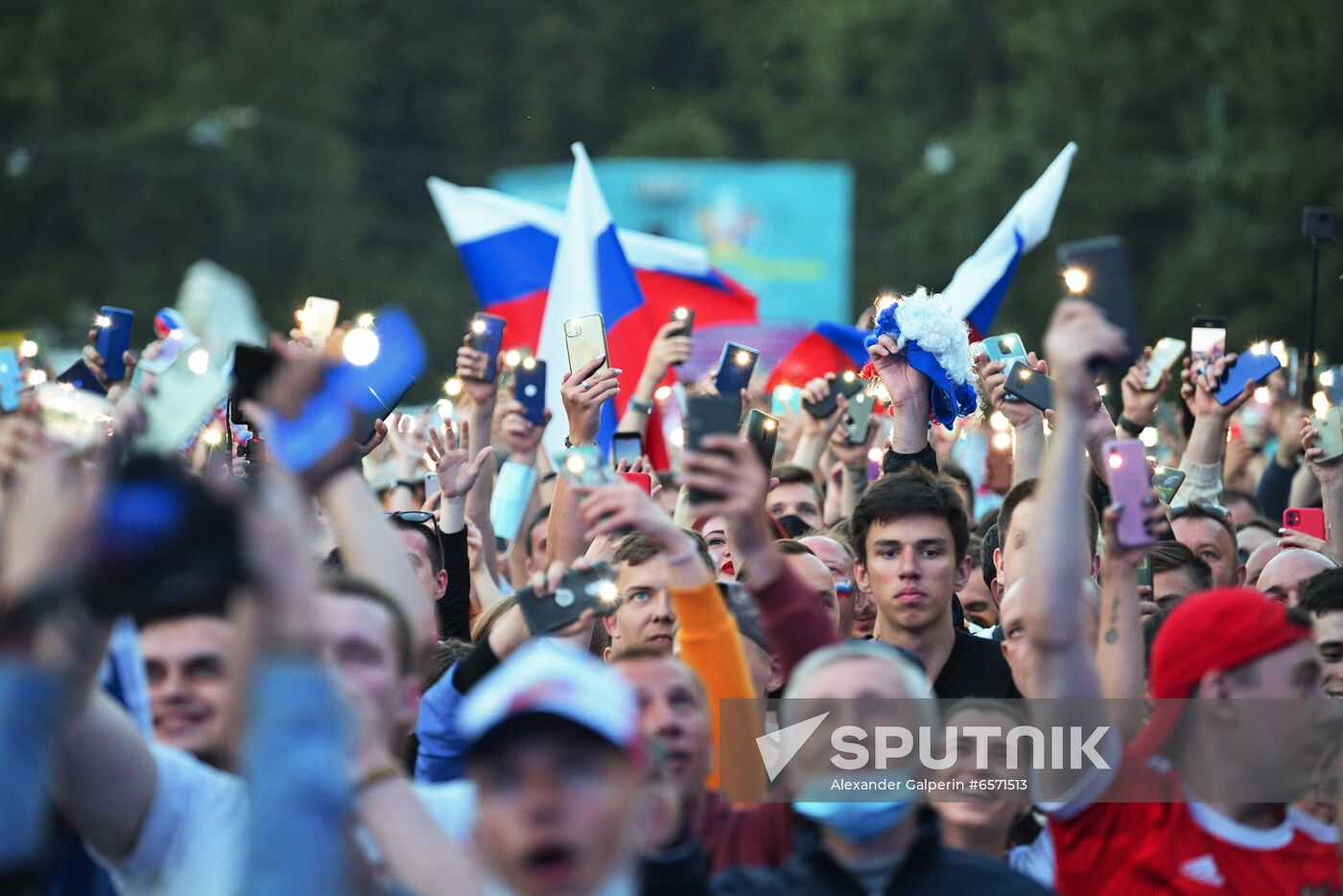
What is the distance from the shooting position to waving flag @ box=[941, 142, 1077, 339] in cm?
1021

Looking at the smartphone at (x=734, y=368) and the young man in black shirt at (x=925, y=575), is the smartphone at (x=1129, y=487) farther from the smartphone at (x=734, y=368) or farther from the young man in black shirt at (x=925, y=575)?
the smartphone at (x=734, y=368)

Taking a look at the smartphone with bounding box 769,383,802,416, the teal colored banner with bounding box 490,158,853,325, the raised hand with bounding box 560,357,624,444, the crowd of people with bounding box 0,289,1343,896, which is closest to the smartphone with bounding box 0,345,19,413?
the crowd of people with bounding box 0,289,1343,896

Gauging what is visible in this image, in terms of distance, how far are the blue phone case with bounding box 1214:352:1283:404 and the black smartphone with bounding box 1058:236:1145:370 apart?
12.4 ft

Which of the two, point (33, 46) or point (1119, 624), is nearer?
point (1119, 624)

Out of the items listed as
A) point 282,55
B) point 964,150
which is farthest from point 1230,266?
point 282,55

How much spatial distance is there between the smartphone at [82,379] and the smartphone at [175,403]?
406 centimetres

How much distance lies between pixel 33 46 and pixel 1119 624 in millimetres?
34875

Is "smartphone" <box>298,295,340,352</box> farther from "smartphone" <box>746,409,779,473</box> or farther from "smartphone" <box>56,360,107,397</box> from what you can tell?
"smartphone" <box>746,409,779,473</box>

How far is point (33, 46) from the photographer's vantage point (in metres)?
36.4

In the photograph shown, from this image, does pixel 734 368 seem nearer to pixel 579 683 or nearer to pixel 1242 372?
pixel 1242 372

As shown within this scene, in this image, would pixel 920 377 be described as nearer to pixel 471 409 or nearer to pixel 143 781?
pixel 471 409

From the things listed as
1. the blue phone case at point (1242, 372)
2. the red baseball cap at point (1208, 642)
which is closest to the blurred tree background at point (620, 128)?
the blue phone case at point (1242, 372)

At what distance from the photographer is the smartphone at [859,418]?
9156 millimetres

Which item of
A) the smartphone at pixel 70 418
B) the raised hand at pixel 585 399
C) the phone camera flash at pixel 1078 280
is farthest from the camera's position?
the raised hand at pixel 585 399
